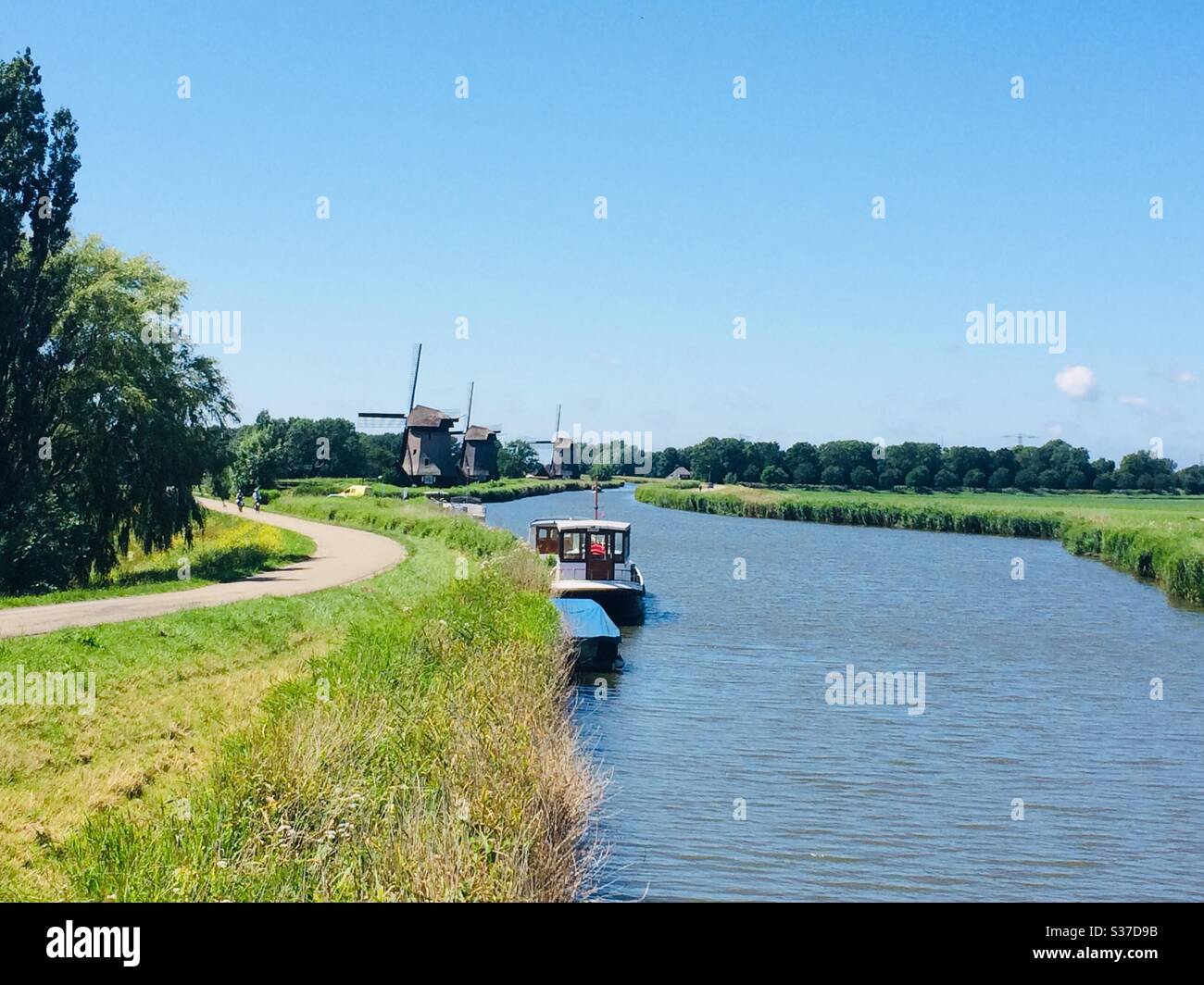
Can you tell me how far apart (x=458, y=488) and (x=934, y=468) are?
77.2 m

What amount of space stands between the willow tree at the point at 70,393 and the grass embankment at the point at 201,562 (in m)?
1.61

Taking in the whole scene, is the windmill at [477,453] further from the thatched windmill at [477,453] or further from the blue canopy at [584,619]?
the blue canopy at [584,619]

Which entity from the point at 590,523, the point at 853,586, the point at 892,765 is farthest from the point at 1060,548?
the point at 892,765

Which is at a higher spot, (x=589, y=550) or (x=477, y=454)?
(x=477, y=454)

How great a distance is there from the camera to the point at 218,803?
33.0 ft

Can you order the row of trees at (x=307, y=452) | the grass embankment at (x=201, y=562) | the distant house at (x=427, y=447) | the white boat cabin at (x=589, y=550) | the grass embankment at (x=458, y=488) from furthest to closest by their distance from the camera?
the distant house at (x=427, y=447) < the grass embankment at (x=458, y=488) < the row of trees at (x=307, y=452) < the white boat cabin at (x=589, y=550) < the grass embankment at (x=201, y=562)

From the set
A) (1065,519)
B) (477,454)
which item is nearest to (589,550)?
(1065,519)

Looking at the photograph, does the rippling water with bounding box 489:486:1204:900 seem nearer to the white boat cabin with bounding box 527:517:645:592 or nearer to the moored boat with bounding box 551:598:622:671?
the moored boat with bounding box 551:598:622:671


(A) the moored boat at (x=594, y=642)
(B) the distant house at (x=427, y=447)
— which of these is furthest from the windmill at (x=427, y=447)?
(A) the moored boat at (x=594, y=642)

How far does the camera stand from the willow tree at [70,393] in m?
31.6

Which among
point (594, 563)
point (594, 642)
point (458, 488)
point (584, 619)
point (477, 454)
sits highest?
point (477, 454)

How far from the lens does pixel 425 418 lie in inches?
4144

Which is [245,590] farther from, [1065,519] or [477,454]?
[477,454]
